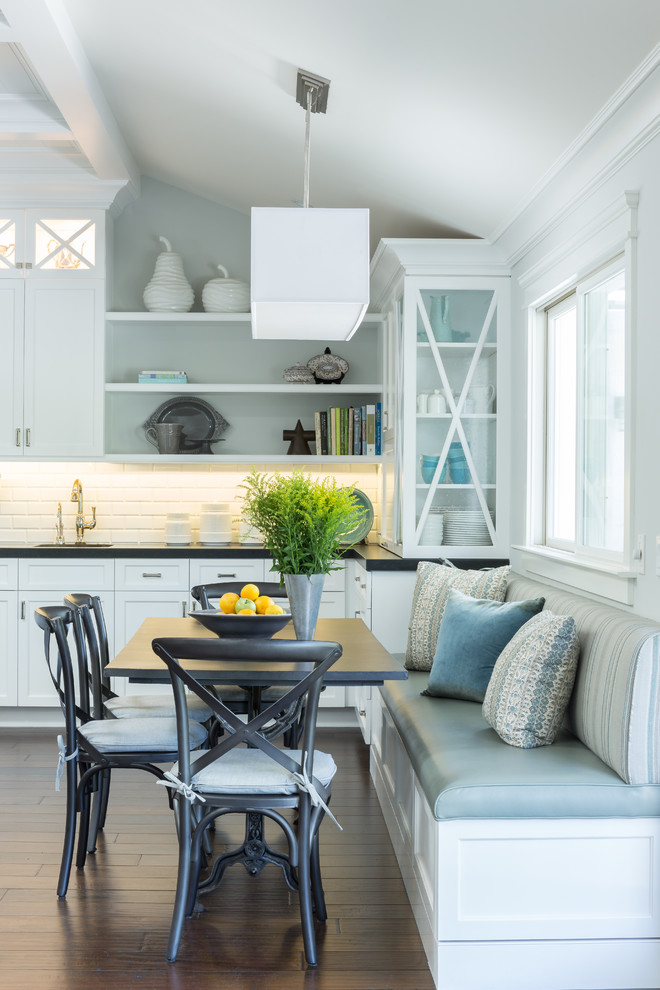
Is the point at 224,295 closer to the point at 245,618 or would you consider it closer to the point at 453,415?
the point at 453,415

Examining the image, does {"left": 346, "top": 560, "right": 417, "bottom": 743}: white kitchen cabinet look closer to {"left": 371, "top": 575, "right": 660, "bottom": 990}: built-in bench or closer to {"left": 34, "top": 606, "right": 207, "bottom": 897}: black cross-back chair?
{"left": 34, "top": 606, "right": 207, "bottom": 897}: black cross-back chair

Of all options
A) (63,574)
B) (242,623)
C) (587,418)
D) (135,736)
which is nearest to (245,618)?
(242,623)

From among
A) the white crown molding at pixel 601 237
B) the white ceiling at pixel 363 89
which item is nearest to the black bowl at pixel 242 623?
the white crown molding at pixel 601 237

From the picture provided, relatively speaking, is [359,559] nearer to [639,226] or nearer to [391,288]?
[391,288]

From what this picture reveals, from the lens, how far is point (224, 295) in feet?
17.3

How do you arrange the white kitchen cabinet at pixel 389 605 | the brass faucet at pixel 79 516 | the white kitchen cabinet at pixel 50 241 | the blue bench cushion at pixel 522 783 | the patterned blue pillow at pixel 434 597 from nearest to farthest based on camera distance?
the blue bench cushion at pixel 522 783 → the patterned blue pillow at pixel 434 597 → the white kitchen cabinet at pixel 389 605 → the white kitchen cabinet at pixel 50 241 → the brass faucet at pixel 79 516

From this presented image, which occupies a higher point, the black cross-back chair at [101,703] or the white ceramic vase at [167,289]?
the white ceramic vase at [167,289]

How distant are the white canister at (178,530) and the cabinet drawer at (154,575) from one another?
35 centimetres

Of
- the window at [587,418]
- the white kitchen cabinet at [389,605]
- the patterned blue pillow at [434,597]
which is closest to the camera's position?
the window at [587,418]

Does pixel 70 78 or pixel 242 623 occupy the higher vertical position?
pixel 70 78

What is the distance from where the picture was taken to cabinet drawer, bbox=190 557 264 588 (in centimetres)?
490

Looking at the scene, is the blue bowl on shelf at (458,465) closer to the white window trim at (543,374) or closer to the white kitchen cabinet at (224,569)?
the white window trim at (543,374)

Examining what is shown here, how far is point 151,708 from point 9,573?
2.01 metres

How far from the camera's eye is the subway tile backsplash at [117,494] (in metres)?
5.40
